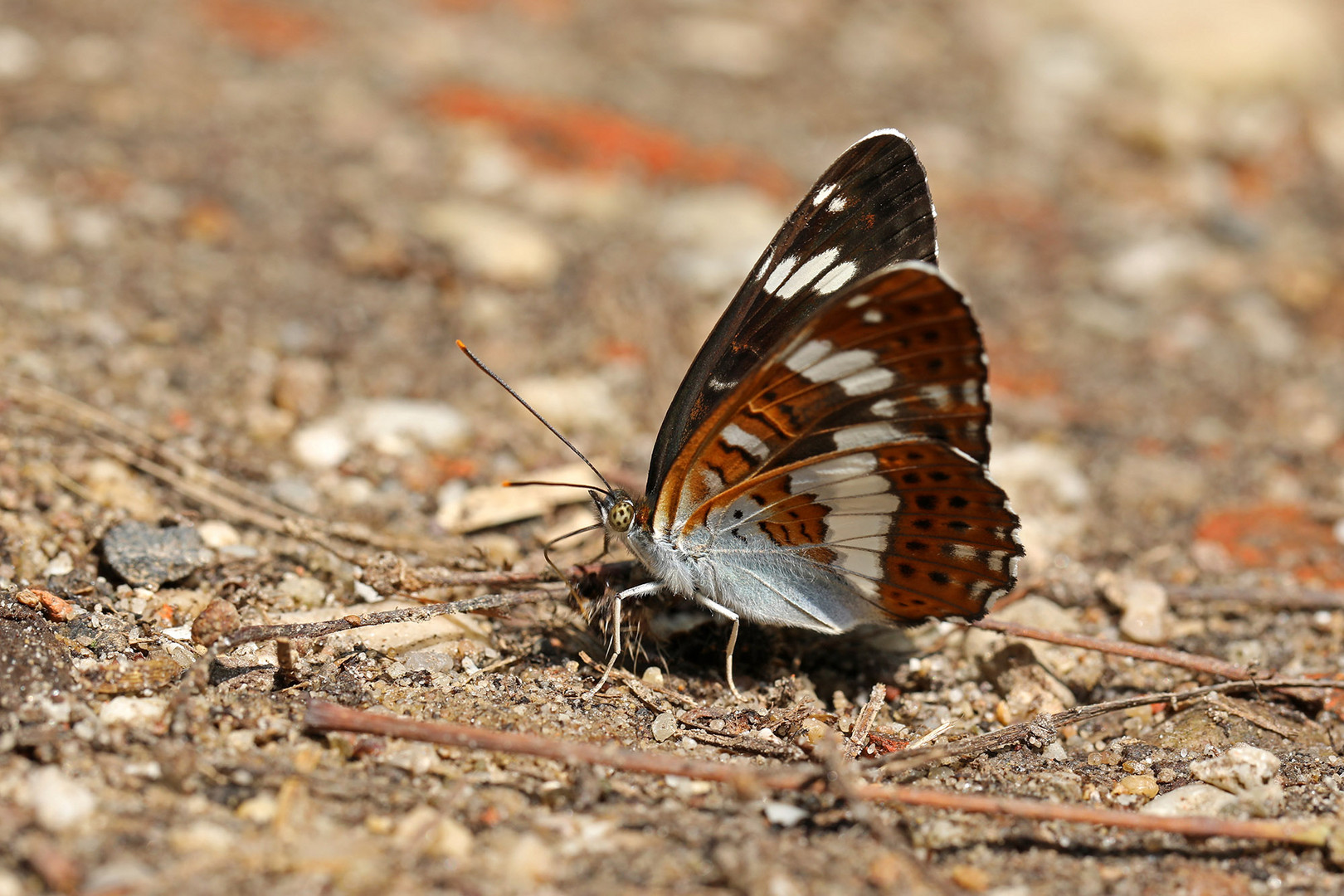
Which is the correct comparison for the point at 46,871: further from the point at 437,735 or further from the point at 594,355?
the point at 594,355

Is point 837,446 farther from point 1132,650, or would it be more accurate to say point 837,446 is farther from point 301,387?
point 301,387

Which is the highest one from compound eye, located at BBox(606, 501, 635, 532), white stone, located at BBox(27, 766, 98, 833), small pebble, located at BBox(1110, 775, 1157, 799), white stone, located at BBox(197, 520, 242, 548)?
compound eye, located at BBox(606, 501, 635, 532)

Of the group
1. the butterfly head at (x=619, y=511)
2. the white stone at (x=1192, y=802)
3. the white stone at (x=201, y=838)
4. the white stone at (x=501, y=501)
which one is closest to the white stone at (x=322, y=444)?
the white stone at (x=501, y=501)

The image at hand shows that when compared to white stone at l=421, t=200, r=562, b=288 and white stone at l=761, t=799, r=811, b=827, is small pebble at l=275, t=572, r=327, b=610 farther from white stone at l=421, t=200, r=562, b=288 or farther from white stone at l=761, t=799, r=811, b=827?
white stone at l=421, t=200, r=562, b=288

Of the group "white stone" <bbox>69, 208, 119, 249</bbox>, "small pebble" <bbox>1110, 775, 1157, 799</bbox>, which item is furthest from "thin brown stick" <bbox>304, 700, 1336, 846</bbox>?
"white stone" <bbox>69, 208, 119, 249</bbox>

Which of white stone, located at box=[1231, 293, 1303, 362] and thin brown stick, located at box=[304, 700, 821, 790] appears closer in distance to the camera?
thin brown stick, located at box=[304, 700, 821, 790]

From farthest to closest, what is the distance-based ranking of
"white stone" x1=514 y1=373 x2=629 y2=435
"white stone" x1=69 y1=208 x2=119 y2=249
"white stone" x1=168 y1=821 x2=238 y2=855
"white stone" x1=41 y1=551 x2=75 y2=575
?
"white stone" x1=69 y1=208 x2=119 y2=249
"white stone" x1=514 y1=373 x2=629 y2=435
"white stone" x1=41 y1=551 x2=75 y2=575
"white stone" x1=168 y1=821 x2=238 y2=855
